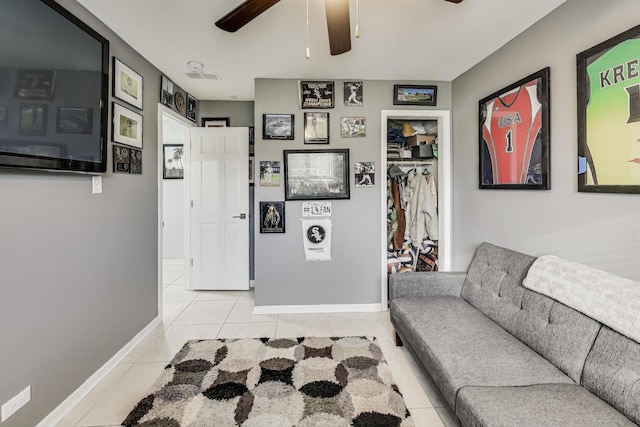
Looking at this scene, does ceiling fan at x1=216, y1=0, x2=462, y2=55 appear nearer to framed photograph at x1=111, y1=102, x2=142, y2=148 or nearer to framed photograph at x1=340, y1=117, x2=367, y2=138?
framed photograph at x1=111, y1=102, x2=142, y2=148

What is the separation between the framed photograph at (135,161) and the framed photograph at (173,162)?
9.58ft

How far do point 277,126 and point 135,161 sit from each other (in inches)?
52.5

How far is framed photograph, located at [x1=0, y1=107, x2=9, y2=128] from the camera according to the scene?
1312mm

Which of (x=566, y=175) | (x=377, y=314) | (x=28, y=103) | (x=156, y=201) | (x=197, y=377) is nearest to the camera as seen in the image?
(x=28, y=103)

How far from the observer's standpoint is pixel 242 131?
3850 millimetres

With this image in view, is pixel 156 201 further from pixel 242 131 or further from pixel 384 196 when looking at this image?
pixel 384 196

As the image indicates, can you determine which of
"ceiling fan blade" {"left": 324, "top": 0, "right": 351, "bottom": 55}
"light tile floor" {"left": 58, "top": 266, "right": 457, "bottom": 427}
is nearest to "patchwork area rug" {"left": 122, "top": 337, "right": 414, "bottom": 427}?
"light tile floor" {"left": 58, "top": 266, "right": 457, "bottom": 427}

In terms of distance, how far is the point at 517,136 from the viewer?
2236 millimetres

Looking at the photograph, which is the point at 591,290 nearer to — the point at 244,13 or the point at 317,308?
the point at 244,13

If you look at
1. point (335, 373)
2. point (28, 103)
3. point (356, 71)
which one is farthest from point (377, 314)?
point (28, 103)

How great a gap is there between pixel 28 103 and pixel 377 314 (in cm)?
306

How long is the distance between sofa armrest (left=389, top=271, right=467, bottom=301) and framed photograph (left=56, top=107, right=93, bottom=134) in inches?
92.7

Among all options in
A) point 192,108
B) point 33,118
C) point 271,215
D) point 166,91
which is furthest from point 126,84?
point 271,215

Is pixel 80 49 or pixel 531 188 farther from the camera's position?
pixel 531 188
